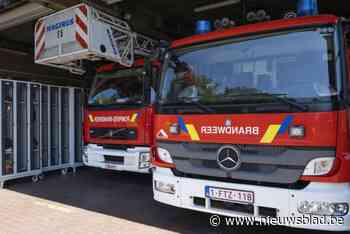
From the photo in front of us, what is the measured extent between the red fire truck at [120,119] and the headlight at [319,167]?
9.32 ft

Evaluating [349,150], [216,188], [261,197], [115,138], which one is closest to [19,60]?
[115,138]

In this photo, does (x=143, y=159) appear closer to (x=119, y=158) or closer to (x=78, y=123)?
(x=119, y=158)

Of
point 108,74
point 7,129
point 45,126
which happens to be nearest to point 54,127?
point 45,126

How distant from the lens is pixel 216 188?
3395 mm

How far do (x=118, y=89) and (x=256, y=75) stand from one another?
3264 mm

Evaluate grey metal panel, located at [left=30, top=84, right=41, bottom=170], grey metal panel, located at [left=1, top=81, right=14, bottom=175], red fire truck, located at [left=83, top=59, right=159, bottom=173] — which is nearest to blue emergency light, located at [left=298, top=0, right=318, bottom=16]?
red fire truck, located at [left=83, top=59, right=159, bottom=173]

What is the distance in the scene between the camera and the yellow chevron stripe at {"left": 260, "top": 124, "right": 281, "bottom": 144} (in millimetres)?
3131

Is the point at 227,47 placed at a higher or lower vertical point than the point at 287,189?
higher

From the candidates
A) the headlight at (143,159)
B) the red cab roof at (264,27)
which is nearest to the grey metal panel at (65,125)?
the headlight at (143,159)

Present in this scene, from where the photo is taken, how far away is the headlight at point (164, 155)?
150 inches

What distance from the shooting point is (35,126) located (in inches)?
276

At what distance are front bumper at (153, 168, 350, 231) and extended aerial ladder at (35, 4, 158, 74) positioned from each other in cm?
222

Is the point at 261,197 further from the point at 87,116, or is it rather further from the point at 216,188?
the point at 87,116

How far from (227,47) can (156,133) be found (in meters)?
1.30
